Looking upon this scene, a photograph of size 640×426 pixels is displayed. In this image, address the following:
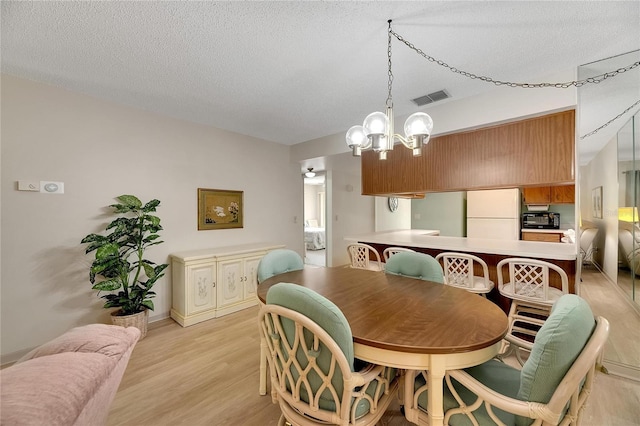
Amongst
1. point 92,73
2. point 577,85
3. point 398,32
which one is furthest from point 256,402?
point 577,85

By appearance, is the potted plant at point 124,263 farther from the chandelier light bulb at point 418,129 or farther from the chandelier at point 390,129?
the chandelier light bulb at point 418,129

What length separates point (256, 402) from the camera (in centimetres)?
174

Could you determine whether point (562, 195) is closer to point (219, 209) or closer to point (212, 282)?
point (219, 209)

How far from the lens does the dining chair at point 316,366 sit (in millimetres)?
1002

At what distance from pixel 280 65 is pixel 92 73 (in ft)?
5.20

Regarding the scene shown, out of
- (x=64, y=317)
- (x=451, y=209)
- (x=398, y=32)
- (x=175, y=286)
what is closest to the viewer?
(x=398, y=32)

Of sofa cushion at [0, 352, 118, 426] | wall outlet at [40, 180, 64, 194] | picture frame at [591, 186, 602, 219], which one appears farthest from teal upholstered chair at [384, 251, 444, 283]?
wall outlet at [40, 180, 64, 194]

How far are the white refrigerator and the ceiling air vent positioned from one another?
3025 millimetres

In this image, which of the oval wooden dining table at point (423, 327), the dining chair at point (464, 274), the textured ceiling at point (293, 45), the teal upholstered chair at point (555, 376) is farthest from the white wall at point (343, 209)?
the teal upholstered chair at point (555, 376)

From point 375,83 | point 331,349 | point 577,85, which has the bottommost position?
point 331,349

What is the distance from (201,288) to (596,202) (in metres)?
4.00

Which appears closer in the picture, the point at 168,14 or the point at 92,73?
the point at 168,14

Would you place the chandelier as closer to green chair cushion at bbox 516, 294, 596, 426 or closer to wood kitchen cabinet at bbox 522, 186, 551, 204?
green chair cushion at bbox 516, 294, 596, 426

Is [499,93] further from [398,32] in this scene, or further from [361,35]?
[361,35]
